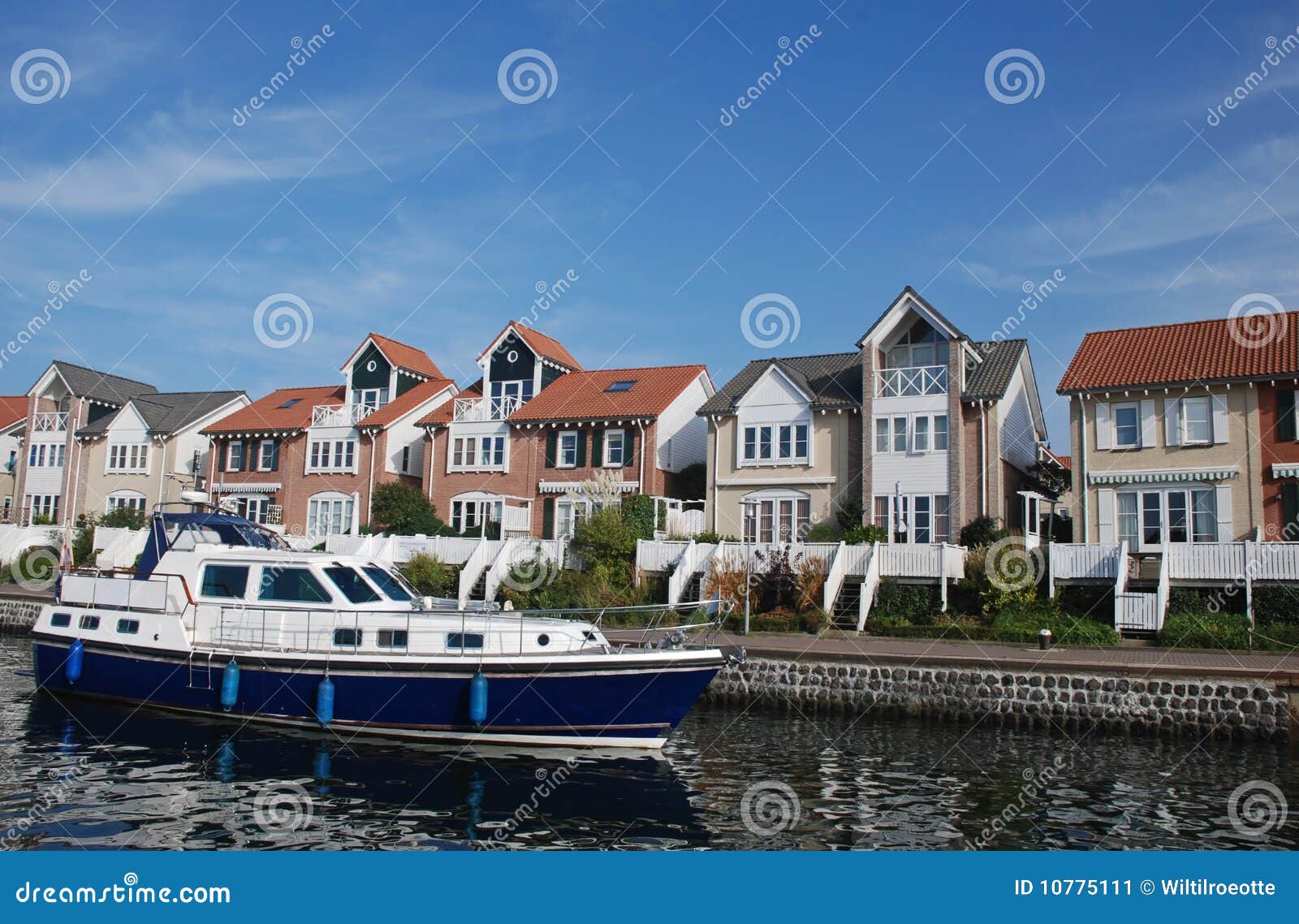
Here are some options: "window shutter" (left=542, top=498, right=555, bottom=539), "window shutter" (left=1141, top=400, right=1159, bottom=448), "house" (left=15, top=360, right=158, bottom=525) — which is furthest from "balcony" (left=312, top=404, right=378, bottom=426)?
"window shutter" (left=1141, top=400, right=1159, bottom=448)

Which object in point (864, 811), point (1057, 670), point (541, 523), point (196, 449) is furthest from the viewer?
point (196, 449)

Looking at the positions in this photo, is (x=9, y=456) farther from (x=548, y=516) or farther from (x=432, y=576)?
(x=432, y=576)

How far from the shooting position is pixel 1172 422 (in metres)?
31.2

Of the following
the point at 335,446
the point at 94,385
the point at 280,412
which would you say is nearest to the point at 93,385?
the point at 94,385

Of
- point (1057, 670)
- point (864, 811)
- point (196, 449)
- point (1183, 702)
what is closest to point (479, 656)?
point (864, 811)

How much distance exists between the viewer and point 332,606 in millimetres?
19234

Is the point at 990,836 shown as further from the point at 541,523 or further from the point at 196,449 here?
the point at 196,449

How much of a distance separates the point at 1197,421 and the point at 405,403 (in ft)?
108

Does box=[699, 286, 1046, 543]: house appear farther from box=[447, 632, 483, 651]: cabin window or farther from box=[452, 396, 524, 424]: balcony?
box=[447, 632, 483, 651]: cabin window

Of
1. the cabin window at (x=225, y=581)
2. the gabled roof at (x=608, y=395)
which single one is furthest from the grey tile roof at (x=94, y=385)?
the cabin window at (x=225, y=581)

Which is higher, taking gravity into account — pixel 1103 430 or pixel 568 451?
pixel 568 451

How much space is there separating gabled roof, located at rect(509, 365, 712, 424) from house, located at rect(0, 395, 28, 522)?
34.2 metres

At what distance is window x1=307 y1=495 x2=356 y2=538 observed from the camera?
46.3 metres

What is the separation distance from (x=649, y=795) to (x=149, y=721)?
1066 cm
